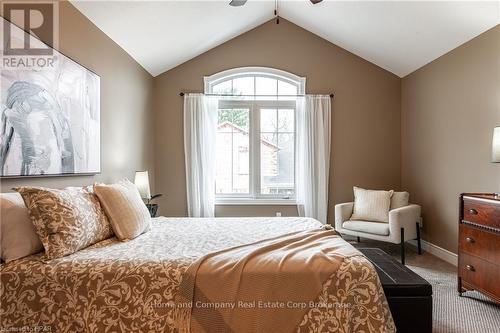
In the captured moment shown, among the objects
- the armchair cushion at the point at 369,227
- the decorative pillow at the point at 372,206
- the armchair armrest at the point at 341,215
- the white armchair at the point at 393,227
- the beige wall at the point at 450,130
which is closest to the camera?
the beige wall at the point at 450,130

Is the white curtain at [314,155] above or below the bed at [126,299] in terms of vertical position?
above

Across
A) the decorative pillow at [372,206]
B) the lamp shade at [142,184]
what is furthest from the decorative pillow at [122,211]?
the decorative pillow at [372,206]

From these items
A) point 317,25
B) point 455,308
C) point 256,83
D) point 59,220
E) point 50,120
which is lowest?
Answer: point 455,308

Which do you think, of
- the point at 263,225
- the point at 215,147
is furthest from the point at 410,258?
the point at 215,147

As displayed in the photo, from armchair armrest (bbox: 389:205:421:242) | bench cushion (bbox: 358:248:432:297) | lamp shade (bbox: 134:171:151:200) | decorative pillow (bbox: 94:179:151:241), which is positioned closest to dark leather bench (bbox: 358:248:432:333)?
bench cushion (bbox: 358:248:432:297)

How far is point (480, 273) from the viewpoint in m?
2.52

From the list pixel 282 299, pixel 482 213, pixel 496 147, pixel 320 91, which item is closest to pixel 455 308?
pixel 482 213

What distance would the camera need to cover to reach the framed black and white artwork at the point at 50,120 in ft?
6.16

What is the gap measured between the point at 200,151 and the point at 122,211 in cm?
251

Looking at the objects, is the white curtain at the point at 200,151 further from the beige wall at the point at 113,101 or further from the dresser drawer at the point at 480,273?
the dresser drawer at the point at 480,273

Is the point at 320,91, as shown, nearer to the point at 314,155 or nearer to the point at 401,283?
the point at 314,155

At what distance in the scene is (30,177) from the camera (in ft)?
6.74

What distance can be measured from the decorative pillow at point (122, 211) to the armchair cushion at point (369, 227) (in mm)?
2758

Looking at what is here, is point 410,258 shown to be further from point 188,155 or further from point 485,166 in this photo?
point 188,155
